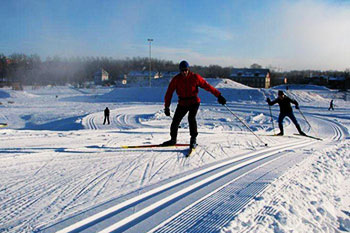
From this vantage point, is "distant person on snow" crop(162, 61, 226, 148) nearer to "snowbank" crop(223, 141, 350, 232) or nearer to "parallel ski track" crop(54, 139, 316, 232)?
"parallel ski track" crop(54, 139, 316, 232)

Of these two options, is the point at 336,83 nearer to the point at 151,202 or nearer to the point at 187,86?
the point at 187,86

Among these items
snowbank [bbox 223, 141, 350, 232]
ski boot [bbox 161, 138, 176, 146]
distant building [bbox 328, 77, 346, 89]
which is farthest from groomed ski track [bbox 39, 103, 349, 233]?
distant building [bbox 328, 77, 346, 89]

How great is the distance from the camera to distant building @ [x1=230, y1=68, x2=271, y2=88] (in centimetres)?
8344

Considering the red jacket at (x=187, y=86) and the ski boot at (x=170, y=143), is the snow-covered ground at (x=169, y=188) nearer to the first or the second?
the ski boot at (x=170, y=143)

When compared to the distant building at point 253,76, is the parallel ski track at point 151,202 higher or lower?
lower

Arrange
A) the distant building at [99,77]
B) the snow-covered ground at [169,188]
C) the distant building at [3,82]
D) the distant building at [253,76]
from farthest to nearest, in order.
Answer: the distant building at [99,77] < the distant building at [253,76] < the distant building at [3,82] < the snow-covered ground at [169,188]

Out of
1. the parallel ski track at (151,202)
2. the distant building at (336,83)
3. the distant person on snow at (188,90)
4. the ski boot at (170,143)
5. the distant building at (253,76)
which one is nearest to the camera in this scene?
the parallel ski track at (151,202)

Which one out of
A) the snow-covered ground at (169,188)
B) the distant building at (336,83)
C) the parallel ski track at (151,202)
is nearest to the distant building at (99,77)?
the distant building at (336,83)

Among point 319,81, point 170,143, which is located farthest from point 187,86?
point 319,81

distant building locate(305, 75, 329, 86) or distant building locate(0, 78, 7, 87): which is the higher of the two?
distant building locate(305, 75, 329, 86)

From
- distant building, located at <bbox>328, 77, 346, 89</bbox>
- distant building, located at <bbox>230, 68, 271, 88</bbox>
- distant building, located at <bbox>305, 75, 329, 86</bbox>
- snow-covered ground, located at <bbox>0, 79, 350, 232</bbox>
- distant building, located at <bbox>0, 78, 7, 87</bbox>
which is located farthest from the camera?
distant building, located at <bbox>305, 75, 329, 86</bbox>

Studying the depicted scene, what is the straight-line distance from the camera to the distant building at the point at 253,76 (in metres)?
83.4

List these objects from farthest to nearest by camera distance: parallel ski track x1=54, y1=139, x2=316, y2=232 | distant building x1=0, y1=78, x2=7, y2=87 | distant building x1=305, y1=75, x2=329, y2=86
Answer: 1. distant building x1=305, y1=75, x2=329, y2=86
2. distant building x1=0, y1=78, x2=7, y2=87
3. parallel ski track x1=54, y1=139, x2=316, y2=232

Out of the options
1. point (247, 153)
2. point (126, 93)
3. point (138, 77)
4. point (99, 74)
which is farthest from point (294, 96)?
point (99, 74)
